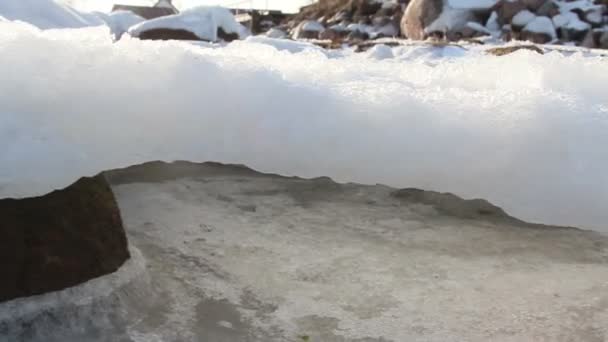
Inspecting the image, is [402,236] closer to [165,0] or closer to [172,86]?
[172,86]

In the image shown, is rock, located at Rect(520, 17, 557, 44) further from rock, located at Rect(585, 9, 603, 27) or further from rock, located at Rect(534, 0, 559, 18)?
rock, located at Rect(585, 9, 603, 27)

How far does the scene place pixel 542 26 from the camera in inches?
416

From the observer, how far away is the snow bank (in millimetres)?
2449

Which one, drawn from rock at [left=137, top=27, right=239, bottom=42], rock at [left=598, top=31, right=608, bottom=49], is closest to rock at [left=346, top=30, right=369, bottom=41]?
rock at [left=598, top=31, right=608, bottom=49]

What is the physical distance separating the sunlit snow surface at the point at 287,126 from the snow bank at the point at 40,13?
0.99 m

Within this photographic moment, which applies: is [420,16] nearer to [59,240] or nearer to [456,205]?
[456,205]

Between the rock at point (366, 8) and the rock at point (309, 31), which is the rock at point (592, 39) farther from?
the rock at point (366, 8)

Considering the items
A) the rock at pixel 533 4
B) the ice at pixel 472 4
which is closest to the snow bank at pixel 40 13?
the ice at pixel 472 4

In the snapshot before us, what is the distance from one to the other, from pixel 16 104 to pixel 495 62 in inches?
49.6

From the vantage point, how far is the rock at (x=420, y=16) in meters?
11.3

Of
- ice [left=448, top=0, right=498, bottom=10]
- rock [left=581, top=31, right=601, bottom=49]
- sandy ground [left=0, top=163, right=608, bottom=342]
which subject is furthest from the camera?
ice [left=448, top=0, right=498, bottom=10]

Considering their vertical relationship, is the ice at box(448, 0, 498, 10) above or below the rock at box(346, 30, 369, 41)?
above

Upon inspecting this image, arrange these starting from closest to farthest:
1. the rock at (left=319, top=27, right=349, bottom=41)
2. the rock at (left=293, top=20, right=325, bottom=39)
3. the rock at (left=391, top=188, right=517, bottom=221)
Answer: the rock at (left=391, top=188, right=517, bottom=221)
the rock at (left=319, top=27, right=349, bottom=41)
the rock at (left=293, top=20, right=325, bottom=39)

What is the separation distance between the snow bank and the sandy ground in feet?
2.16
